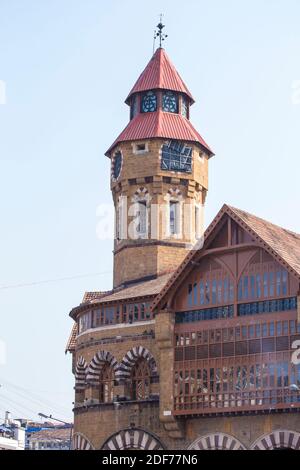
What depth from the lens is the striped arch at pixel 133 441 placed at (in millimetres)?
55562

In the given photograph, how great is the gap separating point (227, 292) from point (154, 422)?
337 inches

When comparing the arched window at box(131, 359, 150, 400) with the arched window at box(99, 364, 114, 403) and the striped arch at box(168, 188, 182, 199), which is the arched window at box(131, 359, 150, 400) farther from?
the striped arch at box(168, 188, 182, 199)

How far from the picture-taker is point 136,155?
66.0 metres

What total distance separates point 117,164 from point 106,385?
1547 cm

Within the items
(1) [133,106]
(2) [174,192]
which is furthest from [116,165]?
(2) [174,192]

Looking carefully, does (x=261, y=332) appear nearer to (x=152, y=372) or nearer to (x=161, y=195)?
(x=152, y=372)

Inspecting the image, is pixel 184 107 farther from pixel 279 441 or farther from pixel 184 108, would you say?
pixel 279 441

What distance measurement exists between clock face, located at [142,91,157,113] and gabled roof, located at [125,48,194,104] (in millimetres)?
693

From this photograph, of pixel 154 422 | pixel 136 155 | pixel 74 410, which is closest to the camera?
pixel 154 422

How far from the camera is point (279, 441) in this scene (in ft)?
165

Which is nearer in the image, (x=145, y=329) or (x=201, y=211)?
(x=145, y=329)
